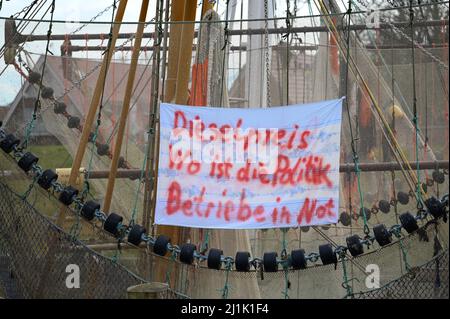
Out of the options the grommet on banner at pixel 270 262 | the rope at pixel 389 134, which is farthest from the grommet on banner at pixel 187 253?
the rope at pixel 389 134

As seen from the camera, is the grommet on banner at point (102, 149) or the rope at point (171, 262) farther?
the grommet on banner at point (102, 149)

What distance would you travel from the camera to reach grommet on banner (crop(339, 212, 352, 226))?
1024 centimetres

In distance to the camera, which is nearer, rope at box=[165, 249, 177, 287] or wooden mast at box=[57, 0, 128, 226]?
rope at box=[165, 249, 177, 287]

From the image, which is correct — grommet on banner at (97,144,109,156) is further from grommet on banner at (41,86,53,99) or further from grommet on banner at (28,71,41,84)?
grommet on banner at (28,71,41,84)

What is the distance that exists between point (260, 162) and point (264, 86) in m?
3.84

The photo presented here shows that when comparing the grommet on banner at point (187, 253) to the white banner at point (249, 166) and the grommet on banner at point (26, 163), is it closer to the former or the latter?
the white banner at point (249, 166)

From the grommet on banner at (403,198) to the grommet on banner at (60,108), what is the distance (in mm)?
4631

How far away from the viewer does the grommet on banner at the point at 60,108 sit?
12.0m

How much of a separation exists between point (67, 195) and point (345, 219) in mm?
3622

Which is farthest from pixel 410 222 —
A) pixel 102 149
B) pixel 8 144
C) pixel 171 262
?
pixel 102 149

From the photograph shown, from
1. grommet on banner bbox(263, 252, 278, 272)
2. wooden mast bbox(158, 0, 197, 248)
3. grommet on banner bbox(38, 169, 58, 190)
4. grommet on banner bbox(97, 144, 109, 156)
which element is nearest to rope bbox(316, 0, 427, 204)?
wooden mast bbox(158, 0, 197, 248)

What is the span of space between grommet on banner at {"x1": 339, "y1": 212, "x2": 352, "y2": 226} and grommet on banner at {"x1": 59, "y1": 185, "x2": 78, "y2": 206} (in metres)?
3.41

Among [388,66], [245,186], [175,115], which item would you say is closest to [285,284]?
[245,186]
